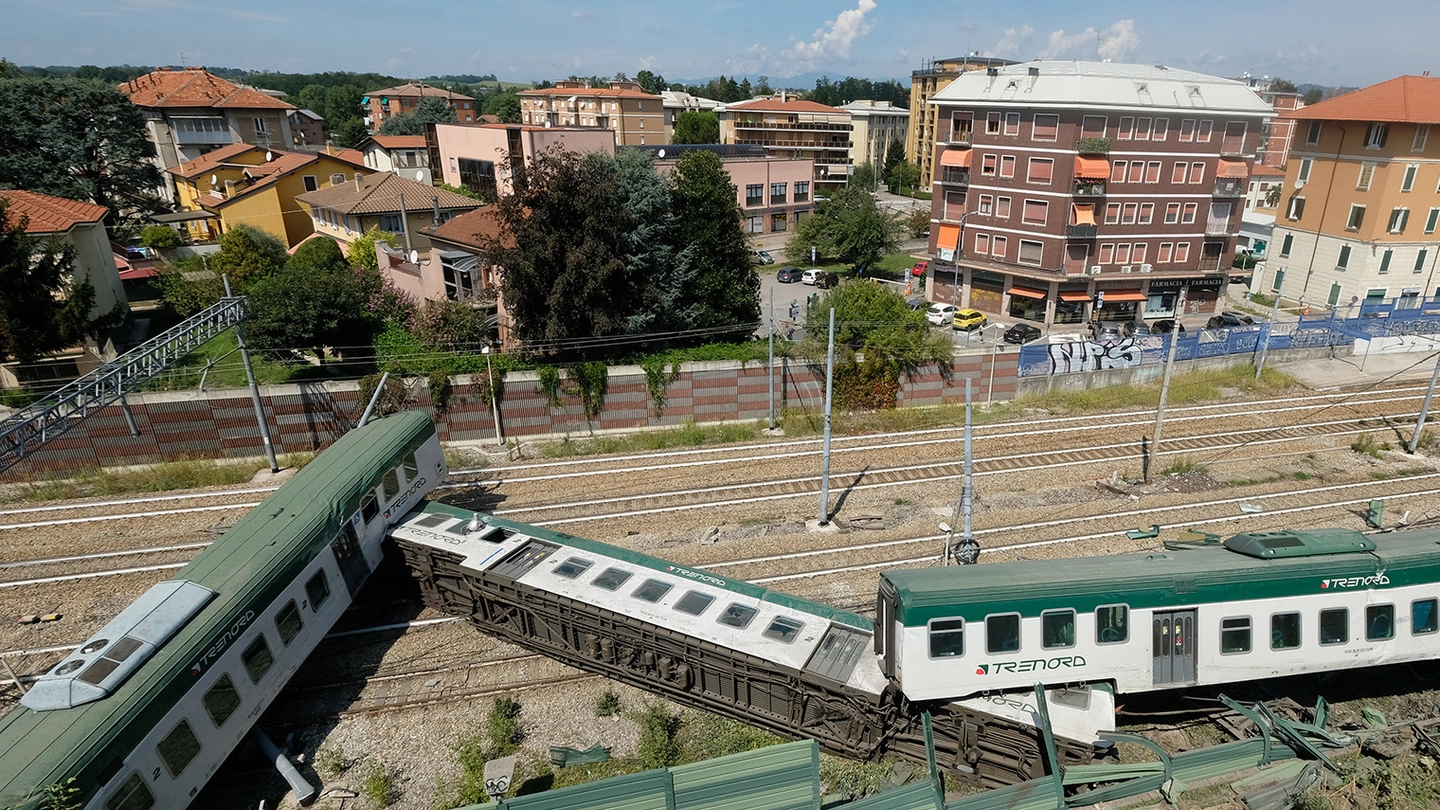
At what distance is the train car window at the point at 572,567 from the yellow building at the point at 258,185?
51.2 m

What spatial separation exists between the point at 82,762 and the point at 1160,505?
27.6 meters

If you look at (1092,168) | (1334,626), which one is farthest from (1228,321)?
(1334,626)

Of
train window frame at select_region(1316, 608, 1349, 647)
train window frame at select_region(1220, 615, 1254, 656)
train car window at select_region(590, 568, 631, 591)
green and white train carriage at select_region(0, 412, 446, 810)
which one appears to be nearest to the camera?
green and white train carriage at select_region(0, 412, 446, 810)

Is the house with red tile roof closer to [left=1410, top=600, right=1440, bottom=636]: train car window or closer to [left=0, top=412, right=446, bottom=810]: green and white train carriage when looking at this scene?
[left=0, top=412, right=446, bottom=810]: green and white train carriage

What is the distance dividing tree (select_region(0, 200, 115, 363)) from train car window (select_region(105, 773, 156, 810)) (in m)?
24.0

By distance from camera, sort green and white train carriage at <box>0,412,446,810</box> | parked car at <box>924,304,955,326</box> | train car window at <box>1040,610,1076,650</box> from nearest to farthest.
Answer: green and white train carriage at <box>0,412,446,810</box> → train car window at <box>1040,610,1076,650</box> → parked car at <box>924,304,955,326</box>

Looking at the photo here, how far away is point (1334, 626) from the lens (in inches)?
550

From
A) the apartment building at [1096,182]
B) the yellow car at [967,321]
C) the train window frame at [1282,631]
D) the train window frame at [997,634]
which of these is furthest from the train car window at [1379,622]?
the apartment building at [1096,182]

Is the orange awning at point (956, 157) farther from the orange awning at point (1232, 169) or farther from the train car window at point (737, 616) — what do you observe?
the train car window at point (737, 616)

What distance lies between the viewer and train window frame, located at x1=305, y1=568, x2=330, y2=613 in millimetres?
15766

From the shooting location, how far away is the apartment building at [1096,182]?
1708 inches

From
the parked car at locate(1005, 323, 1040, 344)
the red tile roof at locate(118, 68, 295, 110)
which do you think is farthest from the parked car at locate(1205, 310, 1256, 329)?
the red tile roof at locate(118, 68, 295, 110)

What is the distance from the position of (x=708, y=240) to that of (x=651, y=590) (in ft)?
70.5

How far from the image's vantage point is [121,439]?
26.2 meters
